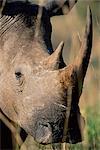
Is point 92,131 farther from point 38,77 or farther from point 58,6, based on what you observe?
point 38,77

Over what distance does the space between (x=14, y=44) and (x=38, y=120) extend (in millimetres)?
823

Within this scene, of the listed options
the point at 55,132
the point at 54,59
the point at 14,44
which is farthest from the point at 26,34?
the point at 55,132

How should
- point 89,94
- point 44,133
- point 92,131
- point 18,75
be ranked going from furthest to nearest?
point 89,94 < point 92,131 < point 18,75 < point 44,133

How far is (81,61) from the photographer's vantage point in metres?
5.56

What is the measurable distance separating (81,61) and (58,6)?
129 cm

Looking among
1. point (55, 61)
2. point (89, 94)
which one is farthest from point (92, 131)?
point (55, 61)

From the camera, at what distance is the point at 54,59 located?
5.79 meters

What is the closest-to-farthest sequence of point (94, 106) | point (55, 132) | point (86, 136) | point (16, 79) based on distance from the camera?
1. point (55, 132)
2. point (16, 79)
3. point (86, 136)
4. point (94, 106)

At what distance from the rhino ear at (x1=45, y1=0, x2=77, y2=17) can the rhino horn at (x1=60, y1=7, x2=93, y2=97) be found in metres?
1.21

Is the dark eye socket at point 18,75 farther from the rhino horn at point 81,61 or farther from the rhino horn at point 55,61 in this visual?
the rhino horn at point 81,61

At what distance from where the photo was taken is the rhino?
5559 millimetres

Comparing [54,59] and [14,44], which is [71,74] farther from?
[14,44]

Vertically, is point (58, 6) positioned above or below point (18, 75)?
above

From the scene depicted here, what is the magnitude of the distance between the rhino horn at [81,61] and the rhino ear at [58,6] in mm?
1206
